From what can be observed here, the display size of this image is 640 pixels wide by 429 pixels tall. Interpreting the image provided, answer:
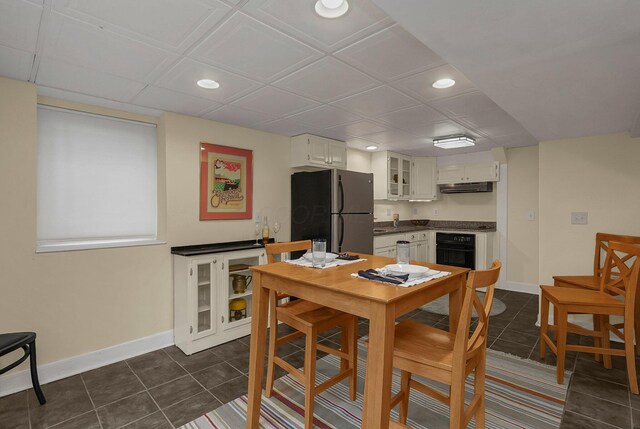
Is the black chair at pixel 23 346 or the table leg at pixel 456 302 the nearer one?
the table leg at pixel 456 302

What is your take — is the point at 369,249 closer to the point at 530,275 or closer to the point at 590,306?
the point at 590,306

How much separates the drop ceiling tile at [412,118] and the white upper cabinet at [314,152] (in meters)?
0.96

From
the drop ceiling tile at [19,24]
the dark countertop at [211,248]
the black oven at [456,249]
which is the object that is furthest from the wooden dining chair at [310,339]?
the black oven at [456,249]

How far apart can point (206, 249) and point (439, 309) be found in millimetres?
2954

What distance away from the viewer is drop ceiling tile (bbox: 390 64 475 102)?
2.21m

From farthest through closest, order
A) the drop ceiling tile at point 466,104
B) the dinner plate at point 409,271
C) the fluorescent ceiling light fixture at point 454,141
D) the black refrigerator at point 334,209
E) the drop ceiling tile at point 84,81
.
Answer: the fluorescent ceiling light fixture at point 454,141 → the black refrigerator at point 334,209 → the drop ceiling tile at point 466,104 → the drop ceiling tile at point 84,81 → the dinner plate at point 409,271

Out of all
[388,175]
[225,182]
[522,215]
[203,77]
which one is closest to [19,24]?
[203,77]

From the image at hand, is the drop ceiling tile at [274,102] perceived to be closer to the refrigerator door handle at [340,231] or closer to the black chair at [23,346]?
the refrigerator door handle at [340,231]

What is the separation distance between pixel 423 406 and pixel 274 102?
2.65 metres

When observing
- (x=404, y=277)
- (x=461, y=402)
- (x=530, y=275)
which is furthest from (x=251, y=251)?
(x=530, y=275)

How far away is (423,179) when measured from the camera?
574cm

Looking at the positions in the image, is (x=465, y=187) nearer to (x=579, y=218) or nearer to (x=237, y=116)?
(x=579, y=218)

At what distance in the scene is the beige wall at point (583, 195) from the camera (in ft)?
10.3

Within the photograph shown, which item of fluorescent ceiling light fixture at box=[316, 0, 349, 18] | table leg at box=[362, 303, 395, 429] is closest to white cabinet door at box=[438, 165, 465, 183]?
fluorescent ceiling light fixture at box=[316, 0, 349, 18]
